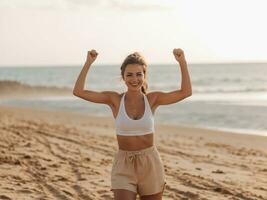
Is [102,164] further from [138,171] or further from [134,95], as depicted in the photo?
[138,171]

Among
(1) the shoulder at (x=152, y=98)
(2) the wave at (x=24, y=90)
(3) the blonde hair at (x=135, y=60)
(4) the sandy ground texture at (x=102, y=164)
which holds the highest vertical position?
(3) the blonde hair at (x=135, y=60)

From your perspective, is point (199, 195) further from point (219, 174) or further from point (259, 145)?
point (259, 145)

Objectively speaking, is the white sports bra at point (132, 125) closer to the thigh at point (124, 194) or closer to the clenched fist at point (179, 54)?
the thigh at point (124, 194)

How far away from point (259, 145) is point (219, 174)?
15.2 ft

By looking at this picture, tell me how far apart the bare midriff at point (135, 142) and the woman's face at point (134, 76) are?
1.38 ft

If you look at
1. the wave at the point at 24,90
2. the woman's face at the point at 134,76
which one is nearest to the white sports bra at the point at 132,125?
the woman's face at the point at 134,76

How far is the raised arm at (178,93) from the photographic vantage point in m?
4.15

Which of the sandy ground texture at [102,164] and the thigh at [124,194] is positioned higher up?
the thigh at [124,194]

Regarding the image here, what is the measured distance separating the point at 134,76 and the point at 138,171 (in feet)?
2.48

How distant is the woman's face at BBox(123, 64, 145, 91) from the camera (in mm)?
4117

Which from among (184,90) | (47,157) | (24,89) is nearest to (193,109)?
(47,157)

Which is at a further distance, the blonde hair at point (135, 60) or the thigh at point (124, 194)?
the blonde hair at point (135, 60)

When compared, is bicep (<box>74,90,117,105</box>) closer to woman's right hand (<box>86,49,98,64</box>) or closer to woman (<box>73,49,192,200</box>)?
woman (<box>73,49,192,200</box>)

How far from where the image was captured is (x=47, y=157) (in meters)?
9.91
